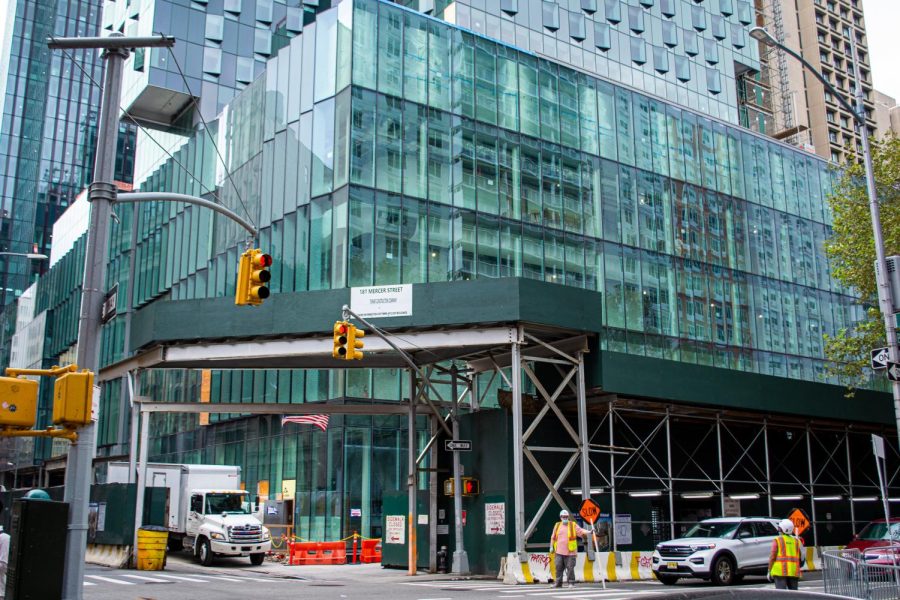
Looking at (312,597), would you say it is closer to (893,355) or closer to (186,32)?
(893,355)

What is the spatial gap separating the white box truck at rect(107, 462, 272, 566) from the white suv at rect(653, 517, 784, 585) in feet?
47.7

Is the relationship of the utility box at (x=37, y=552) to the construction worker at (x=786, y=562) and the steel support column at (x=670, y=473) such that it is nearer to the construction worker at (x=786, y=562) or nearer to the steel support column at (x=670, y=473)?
the construction worker at (x=786, y=562)

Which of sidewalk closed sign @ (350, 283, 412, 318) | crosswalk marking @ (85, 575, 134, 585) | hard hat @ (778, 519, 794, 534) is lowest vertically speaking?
crosswalk marking @ (85, 575, 134, 585)

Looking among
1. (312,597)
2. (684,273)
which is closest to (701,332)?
(684,273)

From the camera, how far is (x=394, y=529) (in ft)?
95.1

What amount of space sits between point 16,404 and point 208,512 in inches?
935

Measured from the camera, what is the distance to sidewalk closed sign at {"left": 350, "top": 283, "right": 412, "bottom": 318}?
25.5m

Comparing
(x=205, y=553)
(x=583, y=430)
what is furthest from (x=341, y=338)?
(x=205, y=553)

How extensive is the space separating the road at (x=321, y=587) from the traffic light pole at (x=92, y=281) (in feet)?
25.9

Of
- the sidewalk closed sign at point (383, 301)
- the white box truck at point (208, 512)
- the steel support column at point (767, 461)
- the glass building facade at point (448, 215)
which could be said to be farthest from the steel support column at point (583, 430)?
the glass building facade at point (448, 215)

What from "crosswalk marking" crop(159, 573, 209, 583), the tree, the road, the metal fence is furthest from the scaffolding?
the metal fence

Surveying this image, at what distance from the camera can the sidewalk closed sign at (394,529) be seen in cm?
2864

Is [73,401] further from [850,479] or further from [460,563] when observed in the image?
[850,479]

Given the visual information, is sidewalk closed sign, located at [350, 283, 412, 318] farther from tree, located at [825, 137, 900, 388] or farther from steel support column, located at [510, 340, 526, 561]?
tree, located at [825, 137, 900, 388]
